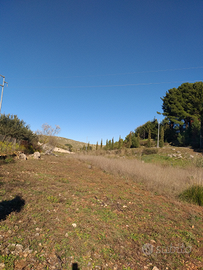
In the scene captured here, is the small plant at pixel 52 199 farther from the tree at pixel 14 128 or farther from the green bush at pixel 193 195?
the tree at pixel 14 128

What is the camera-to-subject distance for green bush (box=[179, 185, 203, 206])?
505 centimetres

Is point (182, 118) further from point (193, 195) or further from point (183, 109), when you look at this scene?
point (193, 195)

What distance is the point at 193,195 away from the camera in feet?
17.0

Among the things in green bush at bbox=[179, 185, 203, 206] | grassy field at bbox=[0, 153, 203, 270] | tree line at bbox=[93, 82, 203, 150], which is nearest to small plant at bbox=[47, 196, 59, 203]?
grassy field at bbox=[0, 153, 203, 270]

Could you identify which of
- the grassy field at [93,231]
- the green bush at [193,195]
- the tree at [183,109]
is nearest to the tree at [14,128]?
the grassy field at [93,231]

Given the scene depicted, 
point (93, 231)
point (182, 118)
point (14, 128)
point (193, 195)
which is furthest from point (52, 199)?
point (182, 118)

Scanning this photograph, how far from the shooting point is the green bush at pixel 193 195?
16.6 feet

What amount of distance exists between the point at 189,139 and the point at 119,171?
23035 millimetres

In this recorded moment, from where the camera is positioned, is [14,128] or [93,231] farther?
[14,128]

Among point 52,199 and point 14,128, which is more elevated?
point 14,128

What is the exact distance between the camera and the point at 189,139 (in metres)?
27.8

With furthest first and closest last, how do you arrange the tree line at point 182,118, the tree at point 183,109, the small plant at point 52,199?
the tree at point 183,109 < the tree line at point 182,118 < the small plant at point 52,199

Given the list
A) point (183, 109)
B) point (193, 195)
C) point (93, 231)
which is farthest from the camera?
point (183, 109)

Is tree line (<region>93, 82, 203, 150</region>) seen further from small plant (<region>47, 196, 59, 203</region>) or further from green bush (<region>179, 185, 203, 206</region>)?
small plant (<region>47, 196, 59, 203</region>)
